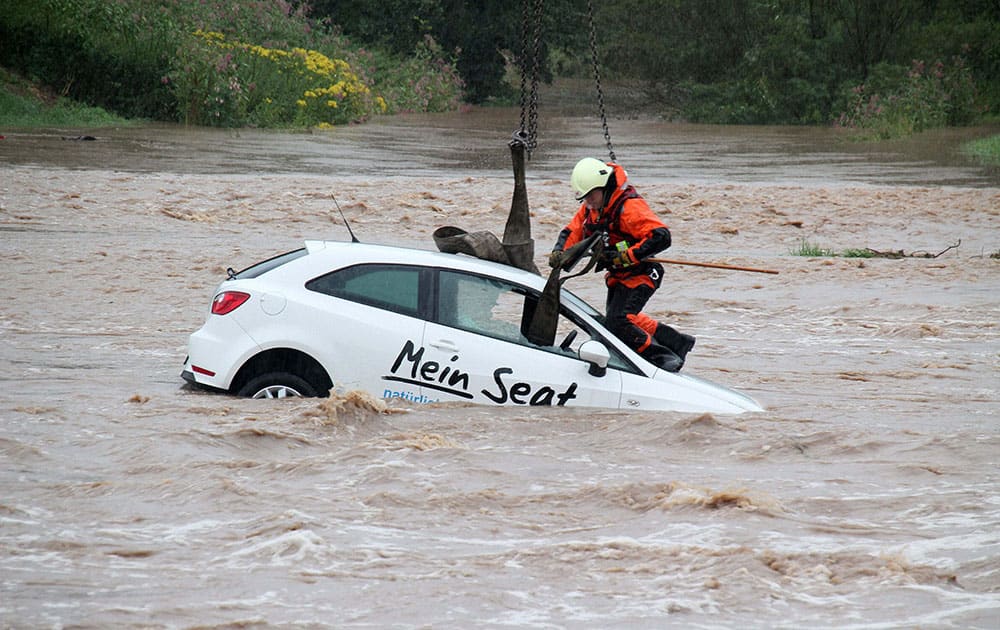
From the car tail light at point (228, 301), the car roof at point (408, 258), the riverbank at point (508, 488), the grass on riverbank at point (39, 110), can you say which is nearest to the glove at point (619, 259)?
the car roof at point (408, 258)

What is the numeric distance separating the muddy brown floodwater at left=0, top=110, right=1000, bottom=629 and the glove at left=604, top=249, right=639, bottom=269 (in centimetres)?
152

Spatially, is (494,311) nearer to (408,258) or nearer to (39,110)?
(408,258)

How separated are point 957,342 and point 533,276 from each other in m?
5.66

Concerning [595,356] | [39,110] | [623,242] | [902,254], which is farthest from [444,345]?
[39,110]

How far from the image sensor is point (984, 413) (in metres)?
10.0

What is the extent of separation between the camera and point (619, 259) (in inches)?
401

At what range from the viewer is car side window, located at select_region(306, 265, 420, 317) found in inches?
348

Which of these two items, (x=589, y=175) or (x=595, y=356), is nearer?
(x=595, y=356)

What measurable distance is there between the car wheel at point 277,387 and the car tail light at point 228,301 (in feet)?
1.56

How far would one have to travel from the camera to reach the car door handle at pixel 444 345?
8.71m

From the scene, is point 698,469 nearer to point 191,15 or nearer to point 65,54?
point 65,54

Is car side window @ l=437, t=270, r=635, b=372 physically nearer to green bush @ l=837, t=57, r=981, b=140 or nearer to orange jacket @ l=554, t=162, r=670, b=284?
orange jacket @ l=554, t=162, r=670, b=284

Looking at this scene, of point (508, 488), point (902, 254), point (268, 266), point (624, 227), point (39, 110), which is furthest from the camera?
point (39, 110)

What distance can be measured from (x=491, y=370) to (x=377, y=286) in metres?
0.93
